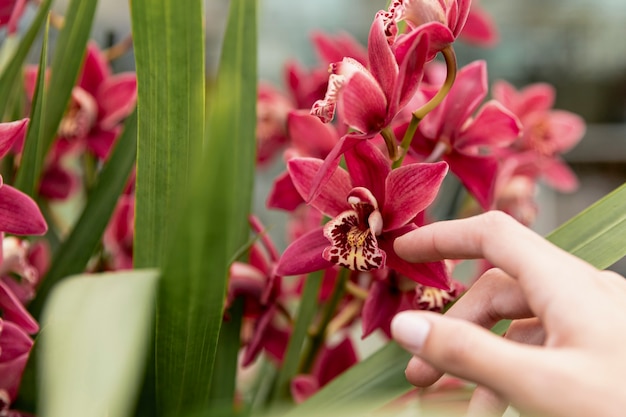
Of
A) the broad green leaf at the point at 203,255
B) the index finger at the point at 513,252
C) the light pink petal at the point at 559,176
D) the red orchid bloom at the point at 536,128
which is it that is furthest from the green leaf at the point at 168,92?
the light pink petal at the point at 559,176

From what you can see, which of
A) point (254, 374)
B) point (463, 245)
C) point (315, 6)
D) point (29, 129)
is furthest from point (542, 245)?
point (315, 6)

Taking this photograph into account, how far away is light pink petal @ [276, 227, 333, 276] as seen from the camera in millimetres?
349

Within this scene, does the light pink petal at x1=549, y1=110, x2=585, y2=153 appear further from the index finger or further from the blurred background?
the blurred background

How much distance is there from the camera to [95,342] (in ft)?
0.75

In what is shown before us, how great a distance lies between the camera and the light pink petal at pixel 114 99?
51 cm

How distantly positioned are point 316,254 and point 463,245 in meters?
0.09

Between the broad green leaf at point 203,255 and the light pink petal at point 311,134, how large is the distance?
6 cm

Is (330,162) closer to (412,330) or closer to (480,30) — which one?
(412,330)

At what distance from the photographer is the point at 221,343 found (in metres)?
0.39

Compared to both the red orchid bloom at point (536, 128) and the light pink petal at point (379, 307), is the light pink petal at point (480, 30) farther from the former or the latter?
the light pink petal at point (379, 307)

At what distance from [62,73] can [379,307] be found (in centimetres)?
23

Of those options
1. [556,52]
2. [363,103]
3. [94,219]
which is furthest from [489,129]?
[556,52]

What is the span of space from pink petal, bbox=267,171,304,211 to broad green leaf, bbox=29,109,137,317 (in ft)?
0.28

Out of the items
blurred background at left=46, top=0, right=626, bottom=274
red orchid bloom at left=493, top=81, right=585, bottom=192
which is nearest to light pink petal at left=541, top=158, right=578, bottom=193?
red orchid bloom at left=493, top=81, right=585, bottom=192
